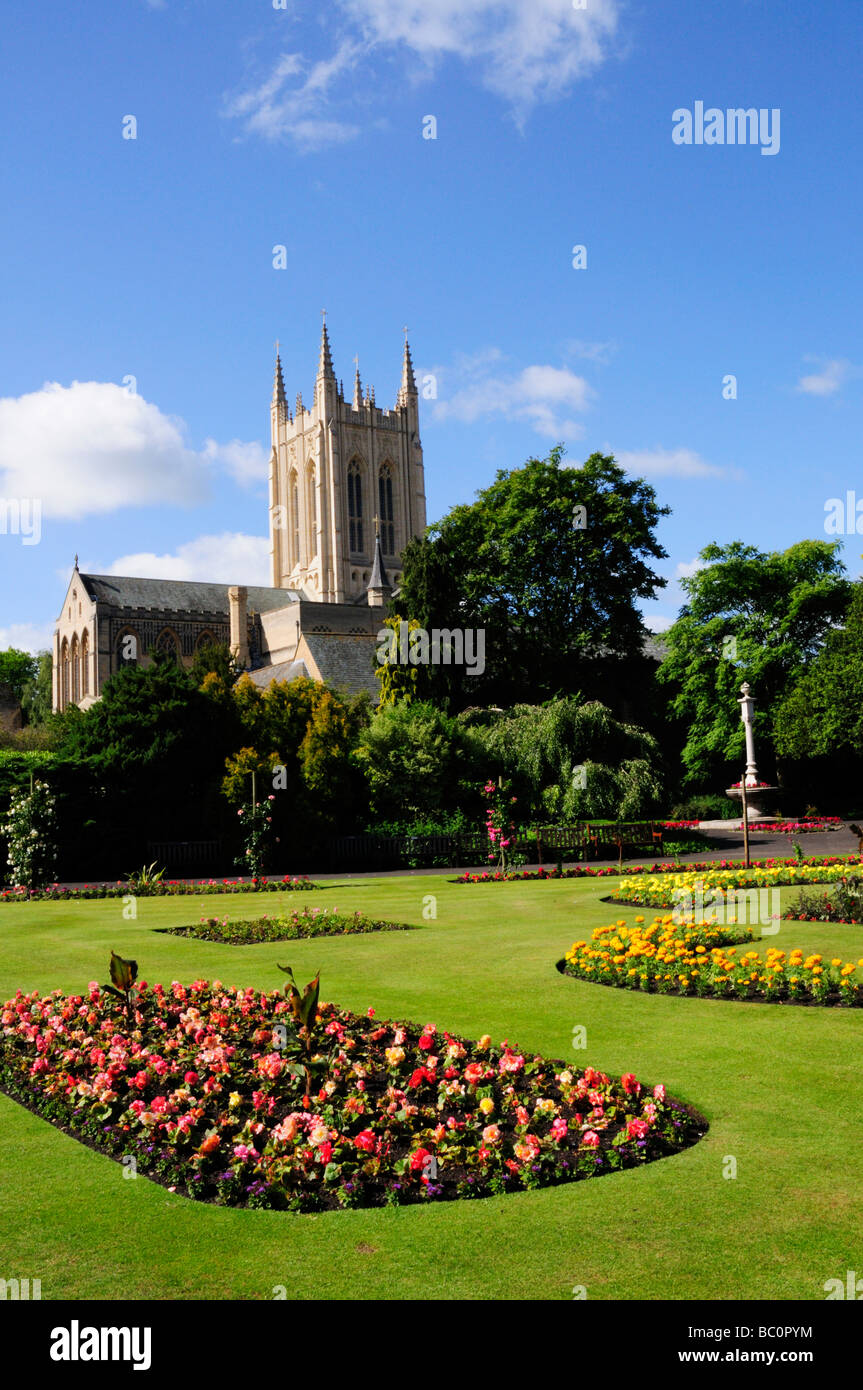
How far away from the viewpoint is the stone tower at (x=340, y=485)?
106413 millimetres

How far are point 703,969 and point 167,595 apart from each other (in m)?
79.9

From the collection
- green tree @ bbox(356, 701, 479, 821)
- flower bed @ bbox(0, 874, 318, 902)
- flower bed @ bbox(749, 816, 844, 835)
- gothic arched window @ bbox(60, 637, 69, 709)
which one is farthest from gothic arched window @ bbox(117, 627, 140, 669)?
flower bed @ bbox(0, 874, 318, 902)

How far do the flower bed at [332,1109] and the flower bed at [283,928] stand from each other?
625 centimetres

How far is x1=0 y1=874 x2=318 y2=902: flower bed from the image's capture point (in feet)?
75.4

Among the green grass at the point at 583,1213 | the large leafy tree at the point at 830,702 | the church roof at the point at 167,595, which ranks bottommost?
the green grass at the point at 583,1213

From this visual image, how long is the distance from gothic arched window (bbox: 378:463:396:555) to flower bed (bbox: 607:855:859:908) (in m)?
92.5

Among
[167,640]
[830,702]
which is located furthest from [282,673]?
[167,640]

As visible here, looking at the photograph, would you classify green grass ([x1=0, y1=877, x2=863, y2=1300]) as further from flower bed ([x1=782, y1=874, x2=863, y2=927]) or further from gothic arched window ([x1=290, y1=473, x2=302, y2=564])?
gothic arched window ([x1=290, y1=473, x2=302, y2=564])

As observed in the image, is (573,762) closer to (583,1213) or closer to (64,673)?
(583,1213)

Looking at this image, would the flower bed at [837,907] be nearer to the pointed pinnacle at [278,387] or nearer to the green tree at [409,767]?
the green tree at [409,767]

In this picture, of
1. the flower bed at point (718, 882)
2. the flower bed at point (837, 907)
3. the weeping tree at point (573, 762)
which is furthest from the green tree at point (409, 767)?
the flower bed at point (837, 907)

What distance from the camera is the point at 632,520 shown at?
44188 millimetres

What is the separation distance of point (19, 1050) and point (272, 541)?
353ft
